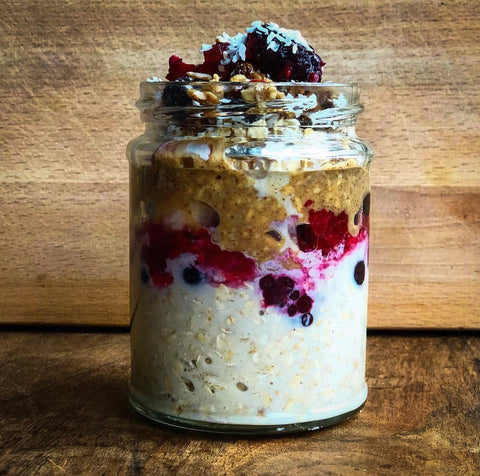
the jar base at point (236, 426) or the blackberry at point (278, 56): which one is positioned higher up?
the blackberry at point (278, 56)

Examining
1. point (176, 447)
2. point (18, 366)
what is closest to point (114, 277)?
point (18, 366)

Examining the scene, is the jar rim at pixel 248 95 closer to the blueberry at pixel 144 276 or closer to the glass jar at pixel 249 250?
the glass jar at pixel 249 250

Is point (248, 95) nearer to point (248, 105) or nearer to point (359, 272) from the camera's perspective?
point (248, 105)

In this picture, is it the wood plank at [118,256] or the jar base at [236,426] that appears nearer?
the jar base at [236,426]

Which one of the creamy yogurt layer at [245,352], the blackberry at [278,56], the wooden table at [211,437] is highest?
the blackberry at [278,56]

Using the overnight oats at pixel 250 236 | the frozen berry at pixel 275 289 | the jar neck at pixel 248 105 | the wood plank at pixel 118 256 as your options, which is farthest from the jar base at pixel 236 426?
the wood plank at pixel 118 256

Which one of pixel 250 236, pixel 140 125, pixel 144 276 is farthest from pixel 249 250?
pixel 140 125

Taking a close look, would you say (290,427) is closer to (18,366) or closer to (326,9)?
(18,366)
